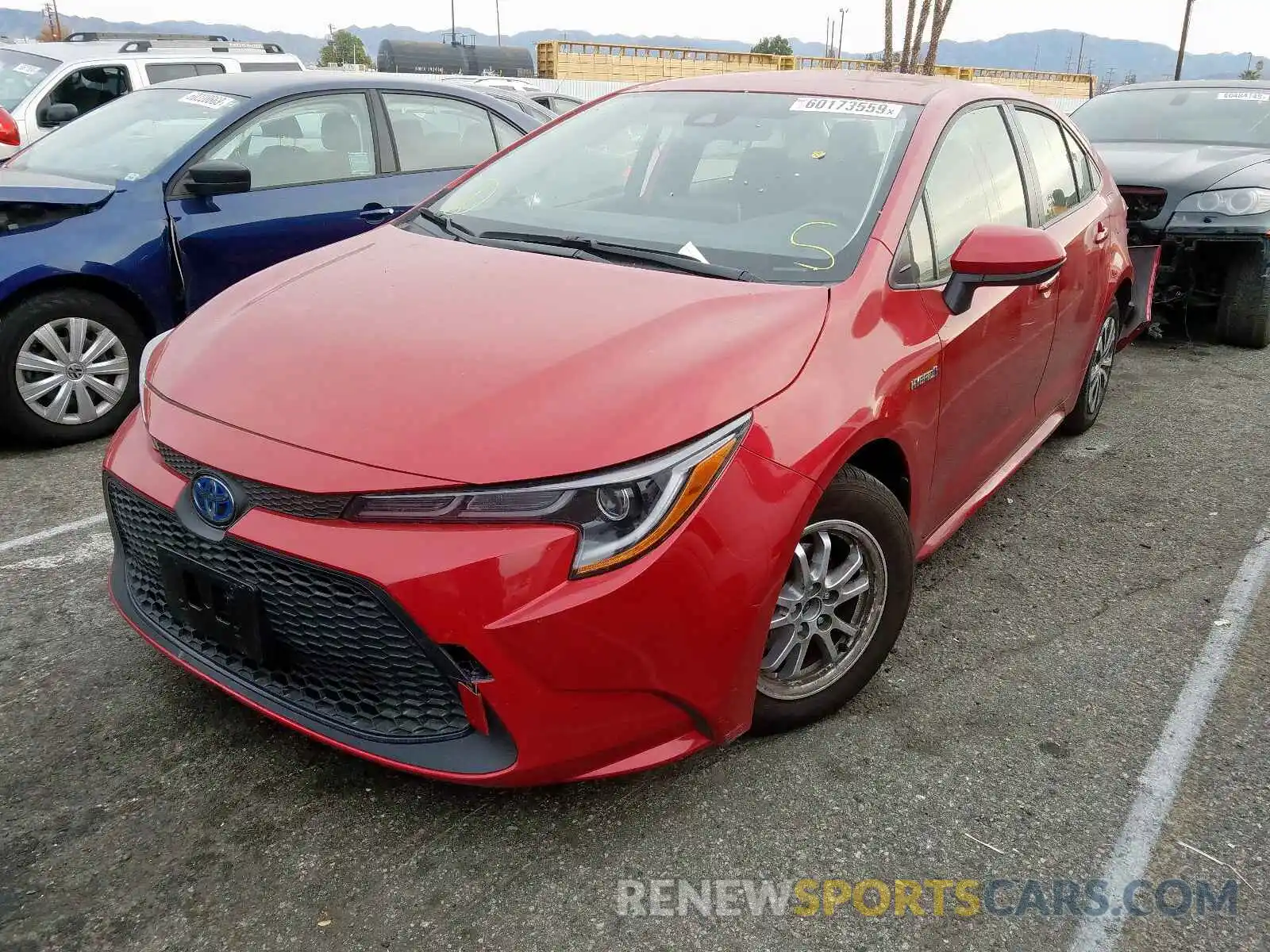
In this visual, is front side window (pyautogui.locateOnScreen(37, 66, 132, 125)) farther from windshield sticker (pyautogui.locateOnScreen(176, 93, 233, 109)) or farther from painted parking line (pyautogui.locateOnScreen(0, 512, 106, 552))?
painted parking line (pyautogui.locateOnScreen(0, 512, 106, 552))

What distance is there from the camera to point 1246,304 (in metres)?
6.23

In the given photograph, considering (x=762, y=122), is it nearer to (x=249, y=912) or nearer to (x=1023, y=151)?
(x=1023, y=151)

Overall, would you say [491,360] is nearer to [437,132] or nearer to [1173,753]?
[1173,753]

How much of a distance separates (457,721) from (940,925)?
986 mm

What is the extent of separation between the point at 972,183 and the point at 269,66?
846 cm

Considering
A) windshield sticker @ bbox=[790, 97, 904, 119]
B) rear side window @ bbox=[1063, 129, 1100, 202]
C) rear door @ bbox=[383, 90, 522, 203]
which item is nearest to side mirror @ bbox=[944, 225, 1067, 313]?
windshield sticker @ bbox=[790, 97, 904, 119]

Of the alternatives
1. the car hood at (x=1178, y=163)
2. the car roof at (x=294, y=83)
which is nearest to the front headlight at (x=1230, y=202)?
the car hood at (x=1178, y=163)

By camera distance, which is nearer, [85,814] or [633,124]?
[85,814]

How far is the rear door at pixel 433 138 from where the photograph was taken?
5.12m

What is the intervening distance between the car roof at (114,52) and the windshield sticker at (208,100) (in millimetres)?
4877

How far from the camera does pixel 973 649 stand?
2875 millimetres

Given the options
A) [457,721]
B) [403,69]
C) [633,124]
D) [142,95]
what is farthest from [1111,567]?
[403,69]

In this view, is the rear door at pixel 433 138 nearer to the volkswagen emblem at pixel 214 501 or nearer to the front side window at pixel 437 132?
the front side window at pixel 437 132

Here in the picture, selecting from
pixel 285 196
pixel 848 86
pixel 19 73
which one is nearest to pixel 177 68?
pixel 19 73
